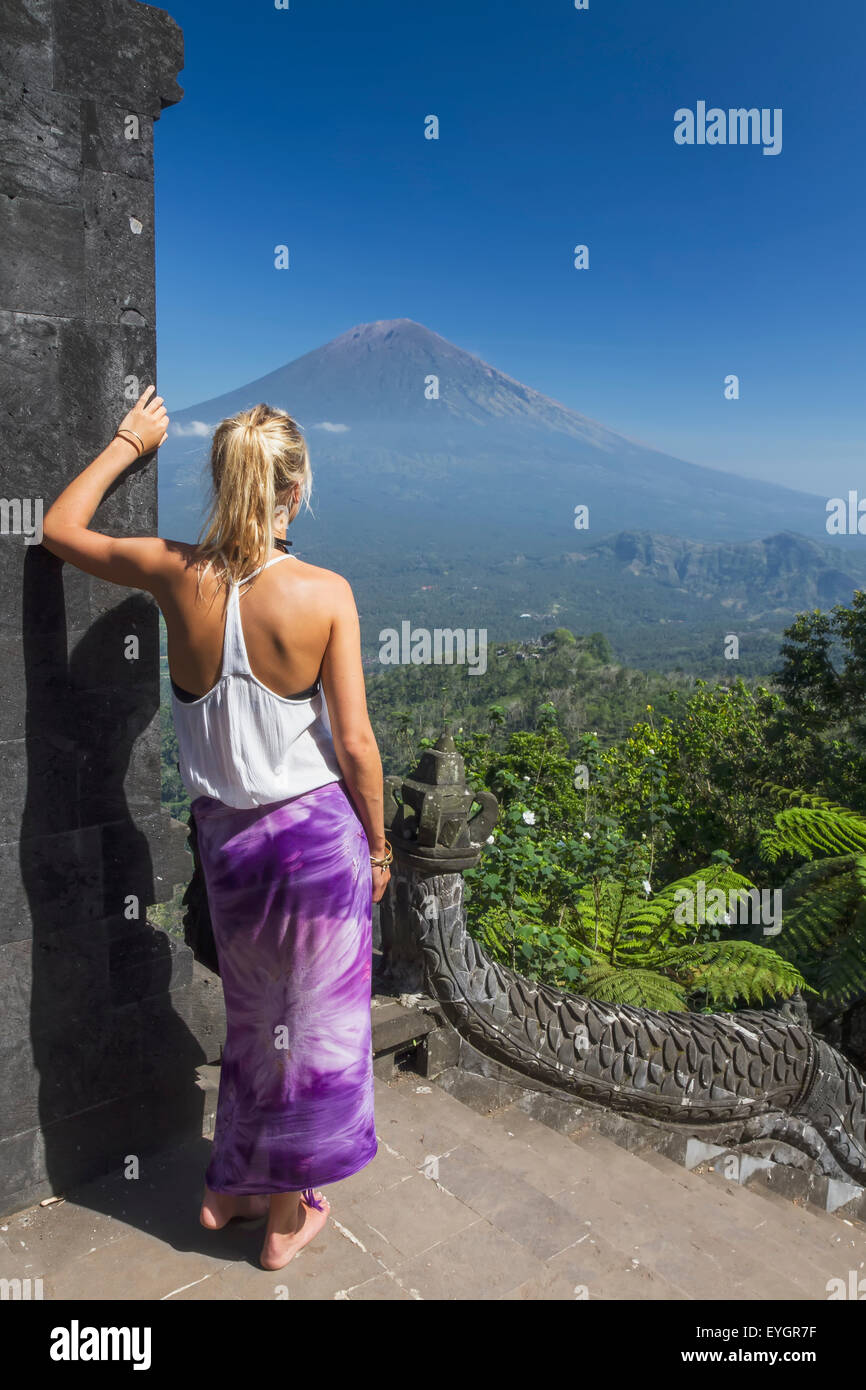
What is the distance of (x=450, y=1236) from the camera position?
2.43 meters

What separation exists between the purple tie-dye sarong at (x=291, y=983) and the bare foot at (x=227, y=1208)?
3cm

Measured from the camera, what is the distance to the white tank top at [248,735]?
Result: 2.13 m

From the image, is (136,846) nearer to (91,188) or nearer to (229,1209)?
(229,1209)

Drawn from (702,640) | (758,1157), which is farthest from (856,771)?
(702,640)

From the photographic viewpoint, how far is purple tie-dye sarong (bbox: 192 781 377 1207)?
2201 millimetres

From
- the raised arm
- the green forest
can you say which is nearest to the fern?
the green forest

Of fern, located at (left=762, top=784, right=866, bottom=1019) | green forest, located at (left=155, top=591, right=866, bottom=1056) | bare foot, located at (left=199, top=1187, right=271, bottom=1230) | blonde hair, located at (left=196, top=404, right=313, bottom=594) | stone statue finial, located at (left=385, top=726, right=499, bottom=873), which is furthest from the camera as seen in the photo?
fern, located at (left=762, top=784, right=866, bottom=1019)

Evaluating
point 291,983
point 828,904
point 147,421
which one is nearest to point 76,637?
point 147,421

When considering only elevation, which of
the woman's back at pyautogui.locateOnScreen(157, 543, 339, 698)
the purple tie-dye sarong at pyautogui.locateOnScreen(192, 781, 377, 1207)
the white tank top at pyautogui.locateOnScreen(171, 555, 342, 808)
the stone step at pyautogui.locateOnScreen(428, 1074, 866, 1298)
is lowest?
the stone step at pyautogui.locateOnScreen(428, 1074, 866, 1298)

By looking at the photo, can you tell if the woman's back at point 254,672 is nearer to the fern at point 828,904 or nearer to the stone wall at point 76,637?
the stone wall at point 76,637

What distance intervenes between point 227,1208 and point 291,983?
67 centimetres

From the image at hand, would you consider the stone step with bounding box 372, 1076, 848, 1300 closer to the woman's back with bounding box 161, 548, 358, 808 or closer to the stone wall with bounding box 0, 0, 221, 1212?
the stone wall with bounding box 0, 0, 221, 1212

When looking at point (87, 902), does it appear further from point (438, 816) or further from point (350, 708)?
point (438, 816)

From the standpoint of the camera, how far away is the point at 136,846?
2609 millimetres
